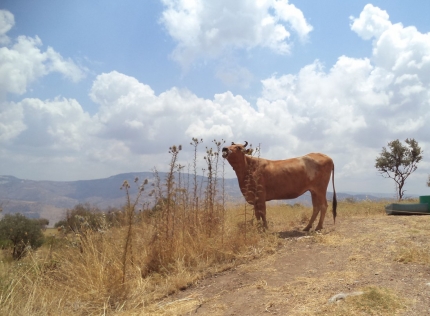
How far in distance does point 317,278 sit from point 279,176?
3868 millimetres

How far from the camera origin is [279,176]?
331 inches

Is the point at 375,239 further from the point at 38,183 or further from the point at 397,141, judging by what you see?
the point at 38,183

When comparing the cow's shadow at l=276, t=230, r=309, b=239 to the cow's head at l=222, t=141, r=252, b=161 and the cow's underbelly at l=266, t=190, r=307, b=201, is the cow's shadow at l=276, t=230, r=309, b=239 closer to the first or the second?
the cow's underbelly at l=266, t=190, r=307, b=201

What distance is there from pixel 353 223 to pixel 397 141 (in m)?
15.8

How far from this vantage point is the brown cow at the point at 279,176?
816cm

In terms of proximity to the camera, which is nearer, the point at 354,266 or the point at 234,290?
the point at 234,290

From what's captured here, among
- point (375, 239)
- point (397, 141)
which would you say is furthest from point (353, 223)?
point (397, 141)

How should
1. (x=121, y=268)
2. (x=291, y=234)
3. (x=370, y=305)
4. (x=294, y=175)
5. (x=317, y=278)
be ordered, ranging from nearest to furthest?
(x=370, y=305) → (x=317, y=278) → (x=121, y=268) → (x=291, y=234) → (x=294, y=175)

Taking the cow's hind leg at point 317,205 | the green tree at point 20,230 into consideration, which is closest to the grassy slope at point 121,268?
the cow's hind leg at point 317,205

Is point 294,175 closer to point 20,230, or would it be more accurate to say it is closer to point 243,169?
point 243,169

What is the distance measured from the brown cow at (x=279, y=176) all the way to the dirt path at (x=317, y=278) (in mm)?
1347

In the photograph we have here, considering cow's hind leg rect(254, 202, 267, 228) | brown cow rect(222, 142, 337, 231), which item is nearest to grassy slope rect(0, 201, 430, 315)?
cow's hind leg rect(254, 202, 267, 228)

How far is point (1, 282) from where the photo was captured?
4383mm

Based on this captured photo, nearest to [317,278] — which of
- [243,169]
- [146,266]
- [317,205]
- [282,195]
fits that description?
[146,266]
